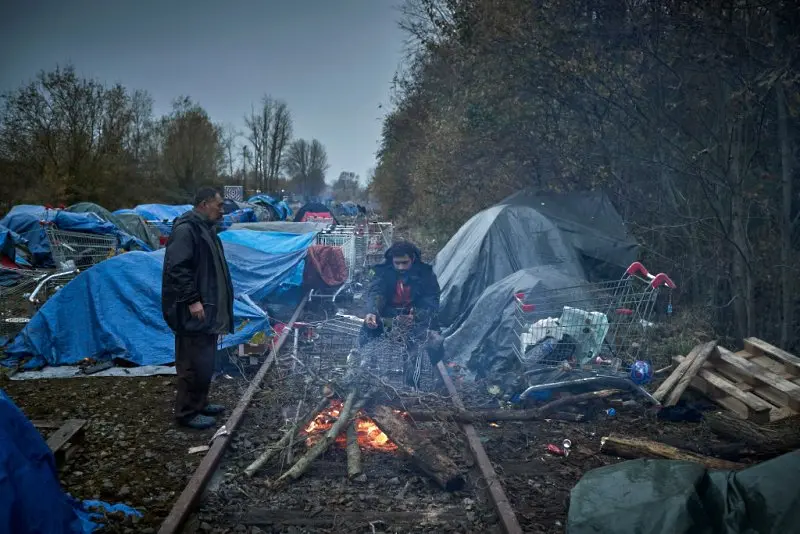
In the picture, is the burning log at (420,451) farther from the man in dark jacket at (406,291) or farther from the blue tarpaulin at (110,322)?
the blue tarpaulin at (110,322)

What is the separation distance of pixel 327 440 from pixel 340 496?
0.66 metres

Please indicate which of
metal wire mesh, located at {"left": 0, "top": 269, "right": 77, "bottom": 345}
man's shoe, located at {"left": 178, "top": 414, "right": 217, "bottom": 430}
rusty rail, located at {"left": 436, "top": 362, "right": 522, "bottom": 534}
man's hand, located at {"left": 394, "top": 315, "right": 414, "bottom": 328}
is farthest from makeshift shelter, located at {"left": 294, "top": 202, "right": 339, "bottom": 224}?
rusty rail, located at {"left": 436, "top": 362, "right": 522, "bottom": 534}

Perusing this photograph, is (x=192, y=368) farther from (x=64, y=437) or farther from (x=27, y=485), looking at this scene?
(x=27, y=485)

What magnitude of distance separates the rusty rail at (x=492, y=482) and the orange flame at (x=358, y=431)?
2.38 ft

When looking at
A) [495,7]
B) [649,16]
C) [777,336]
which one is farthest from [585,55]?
[777,336]

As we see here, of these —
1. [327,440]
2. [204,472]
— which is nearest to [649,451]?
[327,440]

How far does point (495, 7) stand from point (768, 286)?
7088 mm

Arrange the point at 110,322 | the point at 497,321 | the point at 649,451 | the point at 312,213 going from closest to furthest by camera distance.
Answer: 1. the point at 649,451
2. the point at 110,322
3. the point at 497,321
4. the point at 312,213

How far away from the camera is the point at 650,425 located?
5422 mm

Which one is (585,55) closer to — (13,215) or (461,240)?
(461,240)

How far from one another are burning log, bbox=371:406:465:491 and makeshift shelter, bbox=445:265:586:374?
87.3 inches

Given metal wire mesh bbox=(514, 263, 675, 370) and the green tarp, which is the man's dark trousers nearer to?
metal wire mesh bbox=(514, 263, 675, 370)

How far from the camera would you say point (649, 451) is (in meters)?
4.47

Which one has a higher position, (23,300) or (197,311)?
(197,311)
